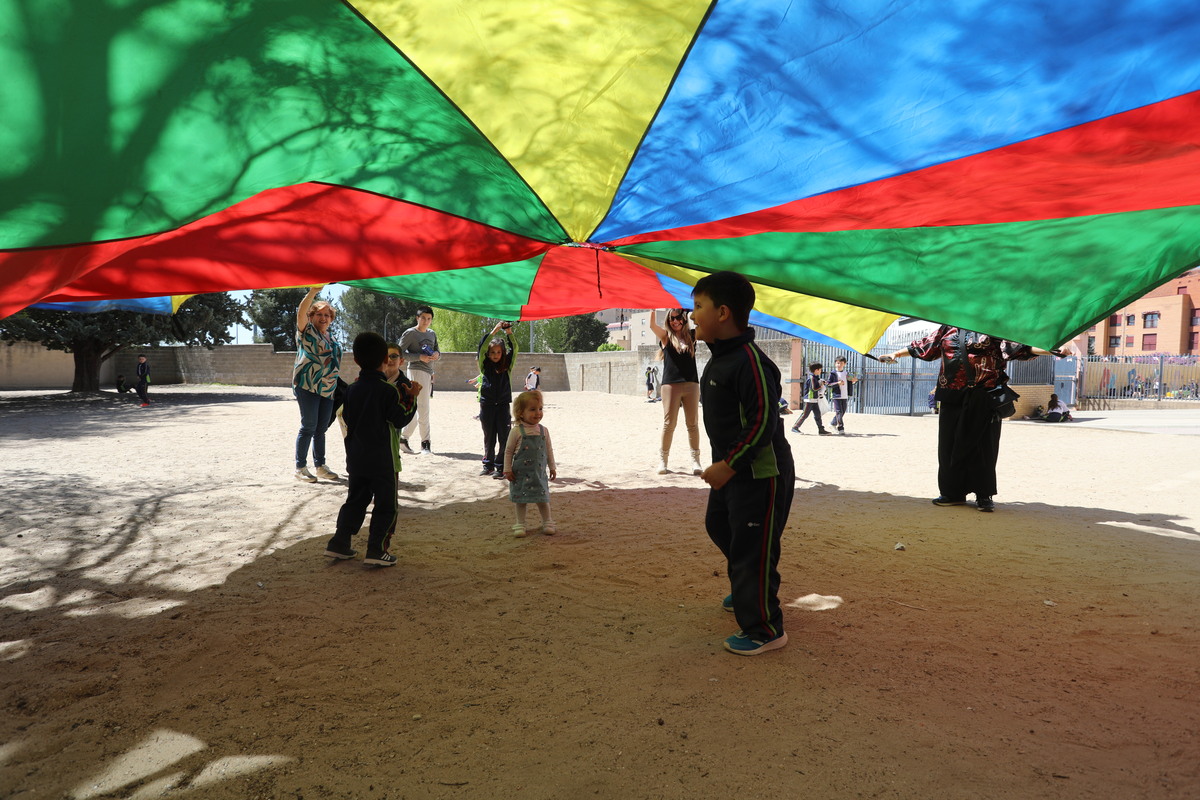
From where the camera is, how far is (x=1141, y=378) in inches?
1184

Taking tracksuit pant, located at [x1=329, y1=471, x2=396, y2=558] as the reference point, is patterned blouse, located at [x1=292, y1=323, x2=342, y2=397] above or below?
above

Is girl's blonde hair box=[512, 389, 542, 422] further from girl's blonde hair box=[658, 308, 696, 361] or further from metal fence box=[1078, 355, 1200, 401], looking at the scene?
metal fence box=[1078, 355, 1200, 401]

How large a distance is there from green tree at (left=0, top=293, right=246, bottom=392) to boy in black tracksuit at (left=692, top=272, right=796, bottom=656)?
1827cm

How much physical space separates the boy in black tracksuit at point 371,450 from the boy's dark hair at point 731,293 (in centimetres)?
212

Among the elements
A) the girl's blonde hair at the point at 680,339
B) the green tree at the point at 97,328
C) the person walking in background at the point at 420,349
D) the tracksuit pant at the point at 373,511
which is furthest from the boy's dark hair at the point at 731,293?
the green tree at the point at 97,328

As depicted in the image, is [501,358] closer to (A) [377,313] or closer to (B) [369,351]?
(B) [369,351]

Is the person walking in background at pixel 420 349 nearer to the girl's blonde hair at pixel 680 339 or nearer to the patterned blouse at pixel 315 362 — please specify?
the patterned blouse at pixel 315 362

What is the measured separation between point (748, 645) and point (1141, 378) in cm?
3559

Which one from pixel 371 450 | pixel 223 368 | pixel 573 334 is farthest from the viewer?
pixel 573 334

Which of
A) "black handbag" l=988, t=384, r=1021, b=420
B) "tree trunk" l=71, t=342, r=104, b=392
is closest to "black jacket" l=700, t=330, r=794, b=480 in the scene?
"black handbag" l=988, t=384, r=1021, b=420

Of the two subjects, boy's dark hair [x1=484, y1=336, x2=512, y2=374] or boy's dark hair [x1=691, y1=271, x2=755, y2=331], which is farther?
boy's dark hair [x1=484, y1=336, x2=512, y2=374]

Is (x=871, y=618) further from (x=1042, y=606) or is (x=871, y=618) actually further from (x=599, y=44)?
(x=599, y=44)

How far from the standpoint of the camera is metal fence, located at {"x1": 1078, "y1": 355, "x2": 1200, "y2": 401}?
91.0ft

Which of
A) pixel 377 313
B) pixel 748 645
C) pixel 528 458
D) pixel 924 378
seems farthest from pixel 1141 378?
pixel 377 313
